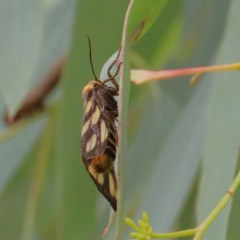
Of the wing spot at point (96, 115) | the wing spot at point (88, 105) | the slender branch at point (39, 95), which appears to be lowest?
the slender branch at point (39, 95)

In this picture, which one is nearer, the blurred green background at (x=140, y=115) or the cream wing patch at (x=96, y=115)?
the cream wing patch at (x=96, y=115)

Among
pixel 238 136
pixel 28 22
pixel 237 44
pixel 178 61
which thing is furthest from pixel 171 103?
pixel 238 136

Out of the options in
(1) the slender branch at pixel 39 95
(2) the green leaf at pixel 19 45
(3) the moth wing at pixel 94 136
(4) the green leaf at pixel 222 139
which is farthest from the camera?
(1) the slender branch at pixel 39 95

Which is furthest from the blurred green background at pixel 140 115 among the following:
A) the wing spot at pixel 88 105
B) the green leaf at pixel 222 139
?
the wing spot at pixel 88 105

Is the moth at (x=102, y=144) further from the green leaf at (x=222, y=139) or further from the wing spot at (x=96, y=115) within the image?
the green leaf at (x=222, y=139)

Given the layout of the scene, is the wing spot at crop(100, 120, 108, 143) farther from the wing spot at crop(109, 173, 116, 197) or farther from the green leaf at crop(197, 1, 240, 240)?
the green leaf at crop(197, 1, 240, 240)

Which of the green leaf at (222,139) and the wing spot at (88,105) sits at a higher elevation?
the wing spot at (88,105)

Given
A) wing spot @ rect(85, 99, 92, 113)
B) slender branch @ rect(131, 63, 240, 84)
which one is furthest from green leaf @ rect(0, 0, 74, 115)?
slender branch @ rect(131, 63, 240, 84)

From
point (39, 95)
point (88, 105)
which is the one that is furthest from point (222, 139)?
point (39, 95)
